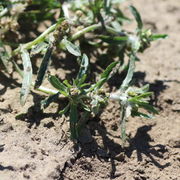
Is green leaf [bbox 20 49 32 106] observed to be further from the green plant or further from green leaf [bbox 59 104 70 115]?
green leaf [bbox 59 104 70 115]

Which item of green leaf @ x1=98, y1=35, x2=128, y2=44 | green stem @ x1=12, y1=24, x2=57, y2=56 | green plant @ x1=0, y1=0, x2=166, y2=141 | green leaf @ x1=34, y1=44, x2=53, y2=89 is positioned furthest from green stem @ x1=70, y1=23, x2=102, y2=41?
green leaf @ x1=34, y1=44, x2=53, y2=89

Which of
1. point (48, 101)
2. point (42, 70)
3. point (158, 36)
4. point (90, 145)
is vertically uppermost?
point (158, 36)

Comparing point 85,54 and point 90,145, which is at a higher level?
point 85,54

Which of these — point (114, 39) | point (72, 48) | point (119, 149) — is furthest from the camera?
point (114, 39)

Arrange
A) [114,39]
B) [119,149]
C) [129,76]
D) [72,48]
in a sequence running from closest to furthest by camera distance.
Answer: [119,149], [72,48], [129,76], [114,39]

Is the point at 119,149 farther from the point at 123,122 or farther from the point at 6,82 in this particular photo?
the point at 6,82

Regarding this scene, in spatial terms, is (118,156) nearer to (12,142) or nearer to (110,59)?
(12,142)

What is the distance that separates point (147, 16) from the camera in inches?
170

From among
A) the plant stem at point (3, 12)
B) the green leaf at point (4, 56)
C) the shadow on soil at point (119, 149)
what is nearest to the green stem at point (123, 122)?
the shadow on soil at point (119, 149)

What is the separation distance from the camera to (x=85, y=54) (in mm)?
2959

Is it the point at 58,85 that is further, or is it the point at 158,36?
the point at 158,36

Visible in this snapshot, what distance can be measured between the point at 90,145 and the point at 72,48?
0.81 meters

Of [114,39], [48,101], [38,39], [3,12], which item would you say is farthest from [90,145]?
[3,12]

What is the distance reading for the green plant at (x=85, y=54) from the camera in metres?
2.64
